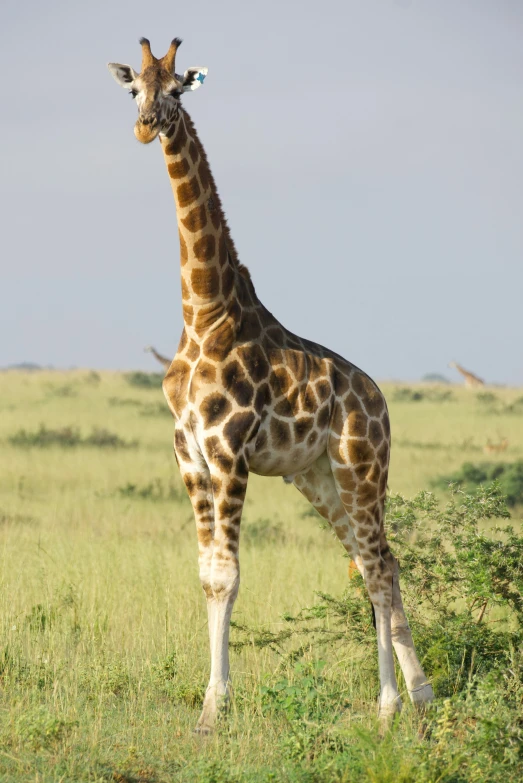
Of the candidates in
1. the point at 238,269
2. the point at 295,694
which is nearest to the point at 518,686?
the point at 295,694

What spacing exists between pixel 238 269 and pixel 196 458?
1385 mm

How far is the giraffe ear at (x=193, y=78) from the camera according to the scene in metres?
7.03

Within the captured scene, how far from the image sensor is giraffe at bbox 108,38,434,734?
6941mm

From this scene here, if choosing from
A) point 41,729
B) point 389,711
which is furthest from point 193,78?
point 389,711

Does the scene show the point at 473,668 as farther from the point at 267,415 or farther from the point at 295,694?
the point at 267,415

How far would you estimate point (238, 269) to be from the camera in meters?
7.62

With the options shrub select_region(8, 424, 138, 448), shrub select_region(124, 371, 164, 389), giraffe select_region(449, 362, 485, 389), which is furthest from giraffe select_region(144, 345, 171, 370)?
giraffe select_region(449, 362, 485, 389)

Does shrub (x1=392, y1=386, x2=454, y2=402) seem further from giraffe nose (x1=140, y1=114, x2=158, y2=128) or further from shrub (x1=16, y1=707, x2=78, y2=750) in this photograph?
shrub (x1=16, y1=707, x2=78, y2=750)

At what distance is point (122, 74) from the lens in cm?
705

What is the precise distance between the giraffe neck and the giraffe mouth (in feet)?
1.42

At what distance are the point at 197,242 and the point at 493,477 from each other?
48.5 ft

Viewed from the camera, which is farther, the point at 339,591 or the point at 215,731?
the point at 339,591

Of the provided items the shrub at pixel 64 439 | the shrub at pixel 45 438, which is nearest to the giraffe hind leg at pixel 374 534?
the shrub at pixel 64 439

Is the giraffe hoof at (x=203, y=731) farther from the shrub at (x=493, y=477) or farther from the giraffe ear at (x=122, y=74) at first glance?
the shrub at (x=493, y=477)
